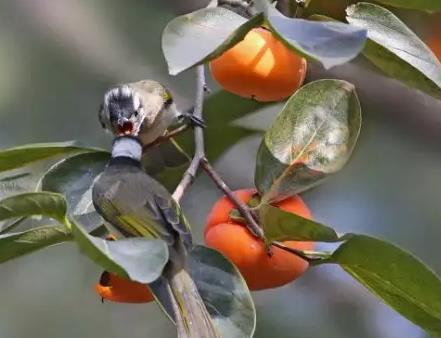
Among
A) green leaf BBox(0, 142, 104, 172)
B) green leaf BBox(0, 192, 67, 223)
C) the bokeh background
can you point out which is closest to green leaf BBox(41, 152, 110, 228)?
green leaf BBox(0, 142, 104, 172)

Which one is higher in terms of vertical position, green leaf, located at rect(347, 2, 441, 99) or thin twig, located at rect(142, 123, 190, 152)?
green leaf, located at rect(347, 2, 441, 99)

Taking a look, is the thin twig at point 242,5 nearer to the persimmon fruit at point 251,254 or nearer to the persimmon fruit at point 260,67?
the persimmon fruit at point 260,67

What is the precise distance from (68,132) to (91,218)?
1461mm

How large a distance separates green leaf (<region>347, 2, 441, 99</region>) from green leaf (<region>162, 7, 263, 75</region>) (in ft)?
0.60

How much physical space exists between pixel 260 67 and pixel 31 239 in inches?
12.9

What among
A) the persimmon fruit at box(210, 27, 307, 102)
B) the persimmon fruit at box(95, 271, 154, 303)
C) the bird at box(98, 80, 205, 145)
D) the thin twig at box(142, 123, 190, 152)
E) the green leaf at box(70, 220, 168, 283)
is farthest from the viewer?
the bird at box(98, 80, 205, 145)

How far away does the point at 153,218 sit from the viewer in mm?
1302

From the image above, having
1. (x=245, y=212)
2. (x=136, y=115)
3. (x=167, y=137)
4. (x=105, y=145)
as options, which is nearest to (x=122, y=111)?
(x=136, y=115)

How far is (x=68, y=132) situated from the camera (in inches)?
109

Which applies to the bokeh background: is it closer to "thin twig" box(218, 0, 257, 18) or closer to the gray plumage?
the gray plumage

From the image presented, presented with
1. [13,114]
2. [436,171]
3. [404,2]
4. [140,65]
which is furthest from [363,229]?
[404,2]

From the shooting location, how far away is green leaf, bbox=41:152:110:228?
52.5 inches

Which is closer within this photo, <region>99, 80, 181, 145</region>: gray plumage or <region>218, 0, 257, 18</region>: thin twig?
<region>218, 0, 257, 18</region>: thin twig

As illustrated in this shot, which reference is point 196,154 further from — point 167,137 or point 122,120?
point 122,120
